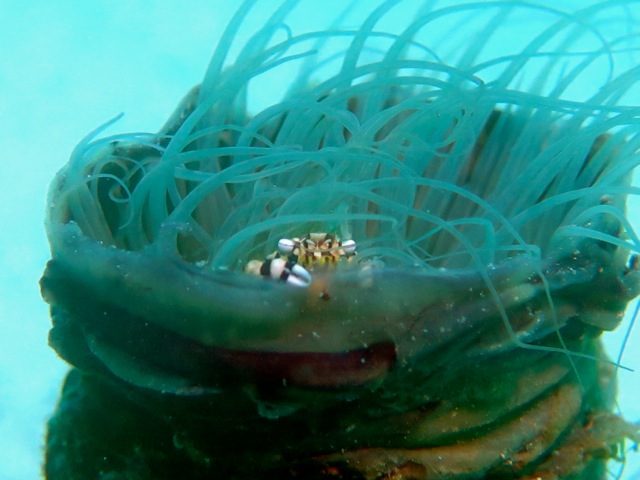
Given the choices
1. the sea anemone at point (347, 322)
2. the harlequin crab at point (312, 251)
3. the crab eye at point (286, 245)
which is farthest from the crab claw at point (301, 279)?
the crab eye at point (286, 245)

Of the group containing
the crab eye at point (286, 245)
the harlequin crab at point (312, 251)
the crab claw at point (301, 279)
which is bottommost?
the harlequin crab at point (312, 251)

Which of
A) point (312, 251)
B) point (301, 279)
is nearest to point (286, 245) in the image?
point (312, 251)

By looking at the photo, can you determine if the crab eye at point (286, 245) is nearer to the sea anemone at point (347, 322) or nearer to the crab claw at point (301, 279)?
the sea anemone at point (347, 322)

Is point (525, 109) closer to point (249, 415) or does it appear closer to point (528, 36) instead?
point (249, 415)

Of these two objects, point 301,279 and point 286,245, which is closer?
point 301,279

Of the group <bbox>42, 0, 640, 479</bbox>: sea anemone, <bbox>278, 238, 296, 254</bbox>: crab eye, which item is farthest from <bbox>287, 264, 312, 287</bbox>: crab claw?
<bbox>278, 238, 296, 254</bbox>: crab eye

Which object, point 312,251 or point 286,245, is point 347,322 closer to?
point 286,245

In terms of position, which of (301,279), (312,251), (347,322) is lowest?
(312,251)

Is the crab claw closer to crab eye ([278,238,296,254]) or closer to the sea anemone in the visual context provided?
the sea anemone

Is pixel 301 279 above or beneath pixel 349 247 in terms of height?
above
